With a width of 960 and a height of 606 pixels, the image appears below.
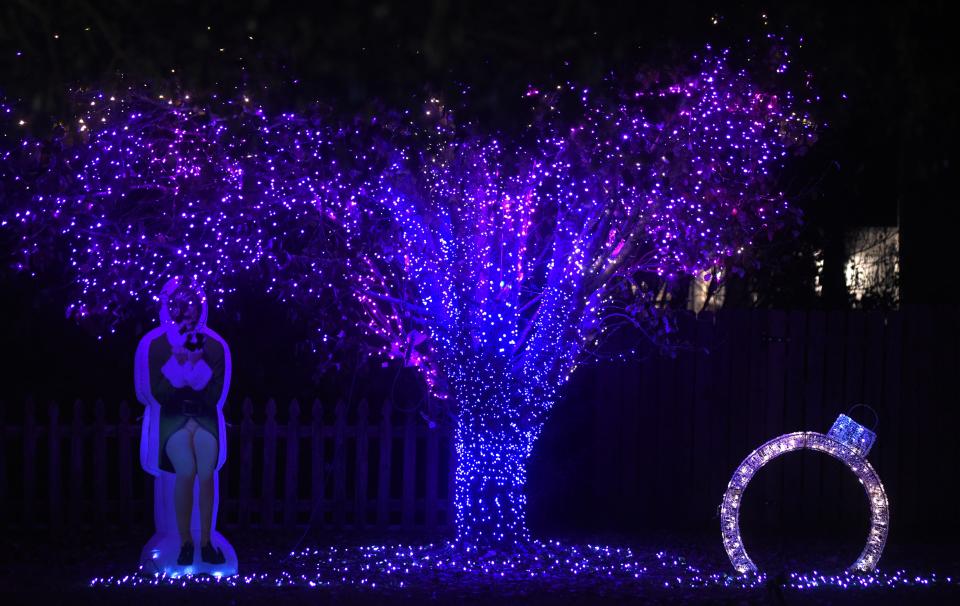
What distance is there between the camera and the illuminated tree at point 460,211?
860cm

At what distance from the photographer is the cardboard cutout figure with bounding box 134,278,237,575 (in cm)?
834

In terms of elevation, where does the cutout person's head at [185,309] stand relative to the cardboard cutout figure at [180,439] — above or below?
above

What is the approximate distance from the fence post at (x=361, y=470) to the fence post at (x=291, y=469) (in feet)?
1.99

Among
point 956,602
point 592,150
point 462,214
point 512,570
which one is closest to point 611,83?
point 592,150

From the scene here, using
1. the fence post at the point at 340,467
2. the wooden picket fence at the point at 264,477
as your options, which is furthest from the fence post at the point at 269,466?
the fence post at the point at 340,467

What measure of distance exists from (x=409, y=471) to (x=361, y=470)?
1.57 feet

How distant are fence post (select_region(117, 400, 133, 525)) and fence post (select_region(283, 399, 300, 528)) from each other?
1508mm

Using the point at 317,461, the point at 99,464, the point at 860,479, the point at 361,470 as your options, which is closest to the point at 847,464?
the point at 860,479

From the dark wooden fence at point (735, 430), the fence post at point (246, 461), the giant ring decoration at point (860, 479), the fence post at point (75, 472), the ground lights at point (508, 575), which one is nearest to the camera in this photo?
the ground lights at point (508, 575)

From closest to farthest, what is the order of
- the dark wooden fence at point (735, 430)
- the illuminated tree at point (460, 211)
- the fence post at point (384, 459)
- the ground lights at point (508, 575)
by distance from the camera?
1. the ground lights at point (508, 575)
2. the illuminated tree at point (460, 211)
3. the fence post at point (384, 459)
4. the dark wooden fence at point (735, 430)

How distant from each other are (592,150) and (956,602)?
14.6 ft

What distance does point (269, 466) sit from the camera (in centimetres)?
1055

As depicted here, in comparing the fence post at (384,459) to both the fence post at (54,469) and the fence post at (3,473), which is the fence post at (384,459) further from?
the fence post at (3,473)

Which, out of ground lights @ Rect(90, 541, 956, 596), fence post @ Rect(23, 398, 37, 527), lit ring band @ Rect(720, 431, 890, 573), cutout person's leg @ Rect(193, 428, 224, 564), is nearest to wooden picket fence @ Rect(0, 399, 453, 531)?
fence post @ Rect(23, 398, 37, 527)
